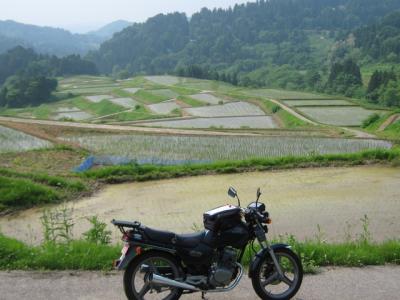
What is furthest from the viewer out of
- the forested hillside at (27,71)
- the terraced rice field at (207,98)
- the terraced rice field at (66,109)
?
the forested hillside at (27,71)

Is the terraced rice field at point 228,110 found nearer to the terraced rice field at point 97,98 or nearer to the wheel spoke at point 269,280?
the terraced rice field at point 97,98

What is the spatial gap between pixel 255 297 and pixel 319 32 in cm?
17817

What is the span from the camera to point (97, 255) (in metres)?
5.88

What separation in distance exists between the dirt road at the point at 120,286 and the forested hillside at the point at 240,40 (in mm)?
96473

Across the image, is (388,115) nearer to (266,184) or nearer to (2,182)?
(266,184)

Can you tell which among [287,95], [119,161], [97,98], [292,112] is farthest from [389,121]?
[97,98]

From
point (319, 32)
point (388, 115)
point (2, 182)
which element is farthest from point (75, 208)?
point (319, 32)

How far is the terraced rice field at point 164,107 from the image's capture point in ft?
148

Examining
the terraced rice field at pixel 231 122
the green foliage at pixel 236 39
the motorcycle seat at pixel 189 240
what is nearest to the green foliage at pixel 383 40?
the green foliage at pixel 236 39

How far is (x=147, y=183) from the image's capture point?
12.6 m

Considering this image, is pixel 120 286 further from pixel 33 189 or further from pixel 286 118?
pixel 286 118

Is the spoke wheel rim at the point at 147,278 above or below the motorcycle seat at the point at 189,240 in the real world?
below

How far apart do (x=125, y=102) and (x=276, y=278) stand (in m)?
50.4

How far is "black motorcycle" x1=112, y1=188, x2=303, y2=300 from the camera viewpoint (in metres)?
4.62
